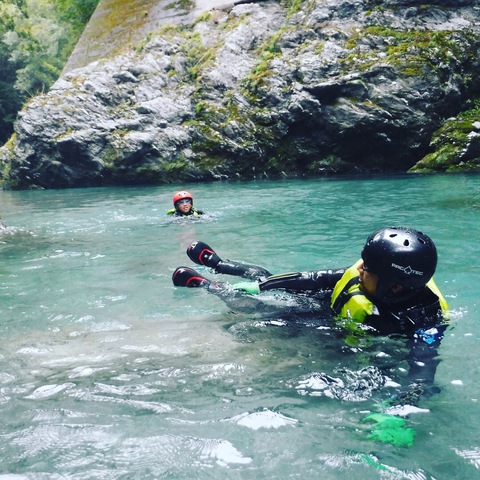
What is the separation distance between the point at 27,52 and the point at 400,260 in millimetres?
42783

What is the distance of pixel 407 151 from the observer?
65.4 ft

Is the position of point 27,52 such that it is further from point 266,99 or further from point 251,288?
point 251,288

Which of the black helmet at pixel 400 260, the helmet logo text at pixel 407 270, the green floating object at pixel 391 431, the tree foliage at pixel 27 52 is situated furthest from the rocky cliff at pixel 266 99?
the green floating object at pixel 391 431

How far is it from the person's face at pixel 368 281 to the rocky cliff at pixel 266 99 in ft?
53.5

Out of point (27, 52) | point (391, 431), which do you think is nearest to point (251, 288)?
point (391, 431)

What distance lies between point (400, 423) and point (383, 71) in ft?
60.8

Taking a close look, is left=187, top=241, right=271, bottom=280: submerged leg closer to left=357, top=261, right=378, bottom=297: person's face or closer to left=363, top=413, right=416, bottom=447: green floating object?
left=357, top=261, right=378, bottom=297: person's face

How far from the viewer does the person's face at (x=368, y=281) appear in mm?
3613

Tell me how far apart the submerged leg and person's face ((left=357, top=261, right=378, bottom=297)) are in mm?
1911

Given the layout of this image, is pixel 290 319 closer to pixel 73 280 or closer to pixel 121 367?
pixel 121 367

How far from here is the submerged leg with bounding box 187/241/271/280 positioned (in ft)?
18.6

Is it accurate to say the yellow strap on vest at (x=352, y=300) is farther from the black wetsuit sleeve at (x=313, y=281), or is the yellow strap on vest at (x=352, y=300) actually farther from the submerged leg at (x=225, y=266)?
the submerged leg at (x=225, y=266)

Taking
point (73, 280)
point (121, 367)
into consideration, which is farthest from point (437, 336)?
point (73, 280)

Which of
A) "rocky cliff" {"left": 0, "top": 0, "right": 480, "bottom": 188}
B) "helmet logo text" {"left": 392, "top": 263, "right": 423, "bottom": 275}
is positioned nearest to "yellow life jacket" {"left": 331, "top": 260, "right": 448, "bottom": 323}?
"helmet logo text" {"left": 392, "top": 263, "right": 423, "bottom": 275}
